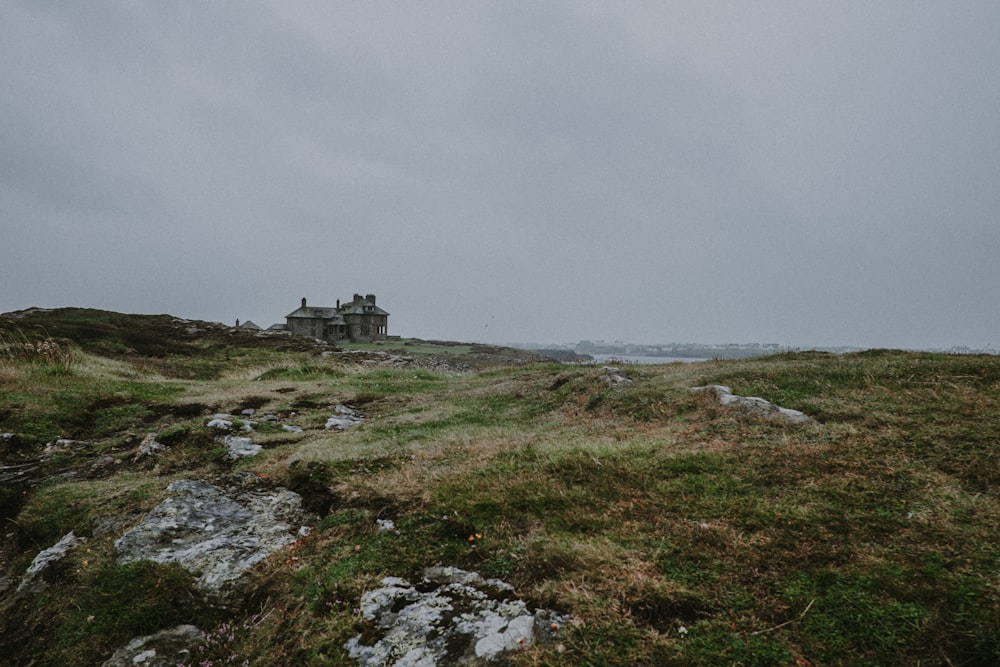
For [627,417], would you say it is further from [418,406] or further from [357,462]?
[418,406]

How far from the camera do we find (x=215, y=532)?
621 centimetres

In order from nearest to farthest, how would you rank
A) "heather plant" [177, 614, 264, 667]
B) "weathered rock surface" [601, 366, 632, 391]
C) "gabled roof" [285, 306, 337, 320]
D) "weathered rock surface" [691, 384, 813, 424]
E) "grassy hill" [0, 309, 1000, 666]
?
"grassy hill" [0, 309, 1000, 666] → "heather plant" [177, 614, 264, 667] → "weathered rock surface" [691, 384, 813, 424] → "weathered rock surface" [601, 366, 632, 391] → "gabled roof" [285, 306, 337, 320]

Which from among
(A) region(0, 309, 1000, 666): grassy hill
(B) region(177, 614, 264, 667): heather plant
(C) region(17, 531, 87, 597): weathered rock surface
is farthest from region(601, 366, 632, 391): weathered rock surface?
(C) region(17, 531, 87, 597): weathered rock surface

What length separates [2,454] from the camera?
9.96 metres

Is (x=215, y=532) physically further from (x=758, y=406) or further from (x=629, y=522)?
(x=758, y=406)

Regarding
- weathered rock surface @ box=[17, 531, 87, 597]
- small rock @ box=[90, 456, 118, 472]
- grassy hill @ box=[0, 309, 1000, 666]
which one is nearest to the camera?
grassy hill @ box=[0, 309, 1000, 666]

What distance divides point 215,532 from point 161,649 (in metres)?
2.00

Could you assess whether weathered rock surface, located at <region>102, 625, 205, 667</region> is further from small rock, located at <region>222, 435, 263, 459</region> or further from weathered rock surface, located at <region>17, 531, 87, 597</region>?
small rock, located at <region>222, 435, 263, 459</region>

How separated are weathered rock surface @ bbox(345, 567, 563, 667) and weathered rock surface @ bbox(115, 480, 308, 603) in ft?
7.01

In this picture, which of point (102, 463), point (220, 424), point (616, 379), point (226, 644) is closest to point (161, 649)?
point (226, 644)

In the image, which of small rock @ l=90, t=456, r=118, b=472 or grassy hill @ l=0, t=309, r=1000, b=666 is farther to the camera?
small rock @ l=90, t=456, r=118, b=472

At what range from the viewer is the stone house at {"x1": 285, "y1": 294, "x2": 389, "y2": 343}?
294ft

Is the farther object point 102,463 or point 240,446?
point 240,446

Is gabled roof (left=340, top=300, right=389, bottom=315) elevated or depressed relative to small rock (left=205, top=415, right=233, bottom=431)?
A: elevated
